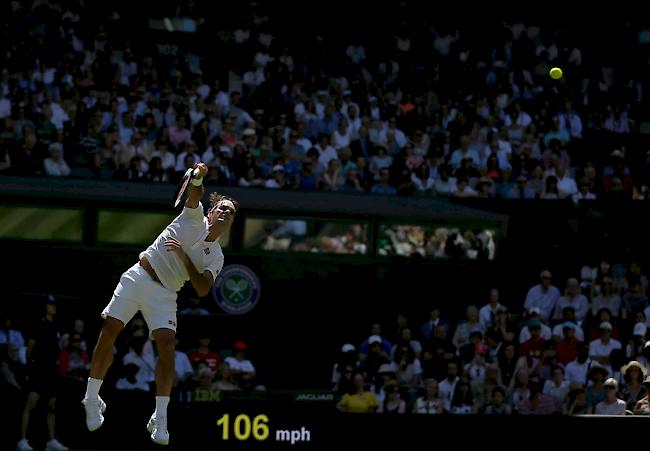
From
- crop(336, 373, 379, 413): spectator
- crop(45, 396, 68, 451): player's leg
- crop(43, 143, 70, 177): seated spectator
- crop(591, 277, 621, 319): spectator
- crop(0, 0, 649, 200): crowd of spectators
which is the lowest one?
crop(45, 396, 68, 451): player's leg

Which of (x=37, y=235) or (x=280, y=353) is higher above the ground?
(x=37, y=235)

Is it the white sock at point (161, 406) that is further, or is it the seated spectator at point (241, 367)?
the seated spectator at point (241, 367)

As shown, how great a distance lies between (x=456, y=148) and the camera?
21219mm

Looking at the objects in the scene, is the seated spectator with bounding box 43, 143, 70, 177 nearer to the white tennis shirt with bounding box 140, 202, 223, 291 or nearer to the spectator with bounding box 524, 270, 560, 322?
the spectator with bounding box 524, 270, 560, 322

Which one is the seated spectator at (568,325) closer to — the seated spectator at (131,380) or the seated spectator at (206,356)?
the seated spectator at (206,356)

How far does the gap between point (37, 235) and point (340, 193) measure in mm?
4362

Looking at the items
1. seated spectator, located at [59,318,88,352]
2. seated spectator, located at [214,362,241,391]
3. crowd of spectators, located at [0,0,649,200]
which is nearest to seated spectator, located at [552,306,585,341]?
crowd of spectators, located at [0,0,649,200]

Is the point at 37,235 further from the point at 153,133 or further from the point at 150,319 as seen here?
the point at 150,319

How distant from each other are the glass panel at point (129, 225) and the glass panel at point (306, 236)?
653 mm

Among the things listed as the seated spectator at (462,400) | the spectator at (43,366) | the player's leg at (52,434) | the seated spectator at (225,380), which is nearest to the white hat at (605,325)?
the seated spectator at (462,400)

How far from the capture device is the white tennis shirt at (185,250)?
10.4m

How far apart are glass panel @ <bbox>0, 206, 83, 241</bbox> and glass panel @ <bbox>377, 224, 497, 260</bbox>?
4426 millimetres

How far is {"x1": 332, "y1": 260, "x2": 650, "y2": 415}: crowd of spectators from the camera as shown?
17000 mm

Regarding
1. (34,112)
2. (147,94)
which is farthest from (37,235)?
(147,94)
